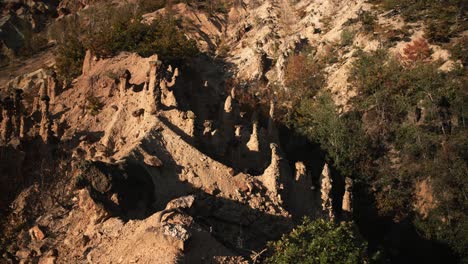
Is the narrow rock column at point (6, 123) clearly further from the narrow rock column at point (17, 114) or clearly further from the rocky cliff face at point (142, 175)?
the narrow rock column at point (17, 114)

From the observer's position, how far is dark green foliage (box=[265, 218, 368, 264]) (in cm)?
1634

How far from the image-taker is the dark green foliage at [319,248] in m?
16.3

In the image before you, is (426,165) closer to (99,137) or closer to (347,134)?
(347,134)

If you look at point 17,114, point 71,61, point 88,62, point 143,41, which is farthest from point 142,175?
point 143,41

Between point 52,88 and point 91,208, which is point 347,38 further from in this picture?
point 91,208

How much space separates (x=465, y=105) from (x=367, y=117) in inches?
185

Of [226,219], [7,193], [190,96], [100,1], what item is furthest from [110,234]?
[100,1]

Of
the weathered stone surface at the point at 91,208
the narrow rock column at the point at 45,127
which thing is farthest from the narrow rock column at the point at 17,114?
the weathered stone surface at the point at 91,208

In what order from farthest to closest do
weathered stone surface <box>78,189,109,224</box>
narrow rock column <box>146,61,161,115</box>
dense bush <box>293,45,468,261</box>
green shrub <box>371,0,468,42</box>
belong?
1. green shrub <box>371,0,468,42</box>
2. dense bush <box>293,45,468,261</box>
3. narrow rock column <box>146,61,161,115</box>
4. weathered stone surface <box>78,189,109,224</box>

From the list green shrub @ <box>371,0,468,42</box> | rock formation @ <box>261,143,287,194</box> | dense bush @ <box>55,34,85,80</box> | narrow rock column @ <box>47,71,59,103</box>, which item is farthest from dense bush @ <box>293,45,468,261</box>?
narrow rock column @ <box>47,71,59,103</box>

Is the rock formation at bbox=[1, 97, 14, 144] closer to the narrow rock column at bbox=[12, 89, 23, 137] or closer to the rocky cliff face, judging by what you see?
the rocky cliff face

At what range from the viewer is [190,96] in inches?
1070

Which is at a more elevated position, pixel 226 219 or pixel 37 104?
pixel 37 104

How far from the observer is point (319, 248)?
16703mm
